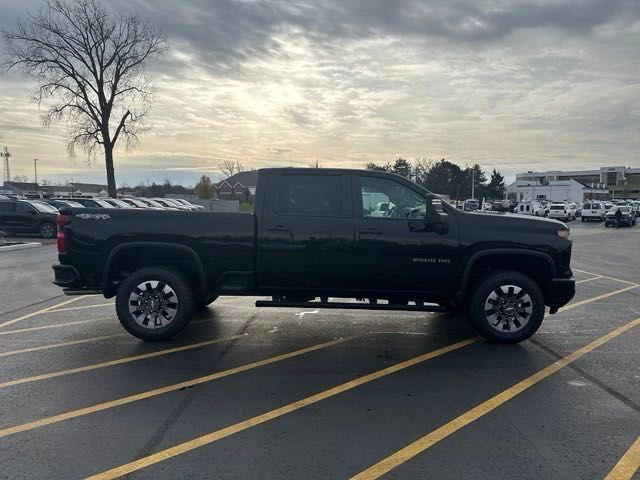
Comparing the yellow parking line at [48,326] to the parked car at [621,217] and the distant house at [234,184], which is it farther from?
the distant house at [234,184]

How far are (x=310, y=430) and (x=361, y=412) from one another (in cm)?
51

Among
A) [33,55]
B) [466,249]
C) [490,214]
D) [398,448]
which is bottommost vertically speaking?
[398,448]

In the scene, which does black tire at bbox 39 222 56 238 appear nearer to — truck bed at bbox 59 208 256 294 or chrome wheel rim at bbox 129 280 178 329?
truck bed at bbox 59 208 256 294

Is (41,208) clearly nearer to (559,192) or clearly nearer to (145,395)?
(145,395)

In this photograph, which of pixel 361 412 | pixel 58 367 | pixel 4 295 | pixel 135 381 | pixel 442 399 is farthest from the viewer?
pixel 4 295

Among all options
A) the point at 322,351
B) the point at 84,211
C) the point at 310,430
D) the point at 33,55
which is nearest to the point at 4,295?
the point at 84,211

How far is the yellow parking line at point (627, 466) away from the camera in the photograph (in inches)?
123

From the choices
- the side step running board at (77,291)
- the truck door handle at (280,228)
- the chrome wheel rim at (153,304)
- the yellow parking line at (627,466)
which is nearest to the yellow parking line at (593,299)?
the yellow parking line at (627,466)

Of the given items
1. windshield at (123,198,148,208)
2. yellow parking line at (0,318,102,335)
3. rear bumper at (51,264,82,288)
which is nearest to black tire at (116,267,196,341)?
rear bumper at (51,264,82,288)

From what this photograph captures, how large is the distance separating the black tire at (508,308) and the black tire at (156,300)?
3373 mm

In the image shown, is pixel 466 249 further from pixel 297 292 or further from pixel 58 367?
pixel 58 367

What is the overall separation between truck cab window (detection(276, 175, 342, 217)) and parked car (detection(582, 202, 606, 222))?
42327 mm

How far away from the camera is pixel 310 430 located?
12.2ft

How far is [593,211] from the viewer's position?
4166cm
